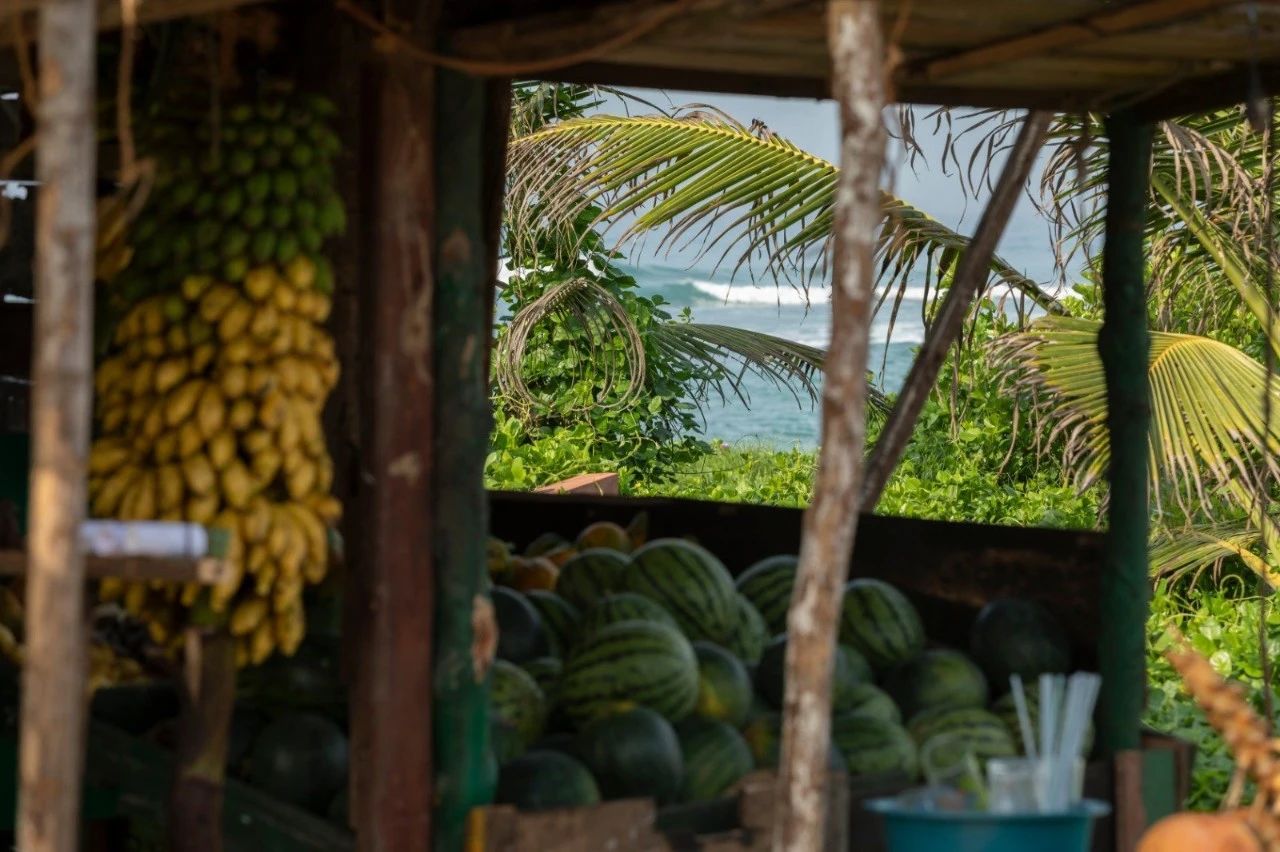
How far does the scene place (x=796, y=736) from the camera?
245 cm

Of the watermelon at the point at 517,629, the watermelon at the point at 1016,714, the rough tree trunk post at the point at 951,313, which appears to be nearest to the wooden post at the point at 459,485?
the watermelon at the point at 517,629

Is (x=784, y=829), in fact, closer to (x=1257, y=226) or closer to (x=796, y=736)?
(x=796, y=736)

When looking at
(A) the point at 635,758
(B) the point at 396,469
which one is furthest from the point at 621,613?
(B) the point at 396,469

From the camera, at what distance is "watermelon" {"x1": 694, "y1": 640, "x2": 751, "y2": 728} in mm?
3682

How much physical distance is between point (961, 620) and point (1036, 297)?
13.5 ft

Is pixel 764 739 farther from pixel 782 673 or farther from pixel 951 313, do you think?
pixel 951 313

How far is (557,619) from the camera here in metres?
4.04

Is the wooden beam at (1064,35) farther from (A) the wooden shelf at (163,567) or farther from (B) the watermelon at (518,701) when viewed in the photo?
(A) the wooden shelf at (163,567)

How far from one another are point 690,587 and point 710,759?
0.57 metres

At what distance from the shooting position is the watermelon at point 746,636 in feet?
13.2

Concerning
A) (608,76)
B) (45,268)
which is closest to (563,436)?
(608,76)

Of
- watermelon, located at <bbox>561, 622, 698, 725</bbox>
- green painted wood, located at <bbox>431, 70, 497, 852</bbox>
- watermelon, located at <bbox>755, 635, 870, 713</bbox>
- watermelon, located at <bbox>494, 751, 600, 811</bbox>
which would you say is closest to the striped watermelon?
watermelon, located at <bbox>755, 635, 870, 713</bbox>

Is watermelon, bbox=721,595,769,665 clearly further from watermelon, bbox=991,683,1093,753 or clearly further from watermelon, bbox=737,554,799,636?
watermelon, bbox=991,683,1093,753

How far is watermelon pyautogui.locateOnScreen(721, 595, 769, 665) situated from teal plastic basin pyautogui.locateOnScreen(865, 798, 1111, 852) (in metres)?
1.04
